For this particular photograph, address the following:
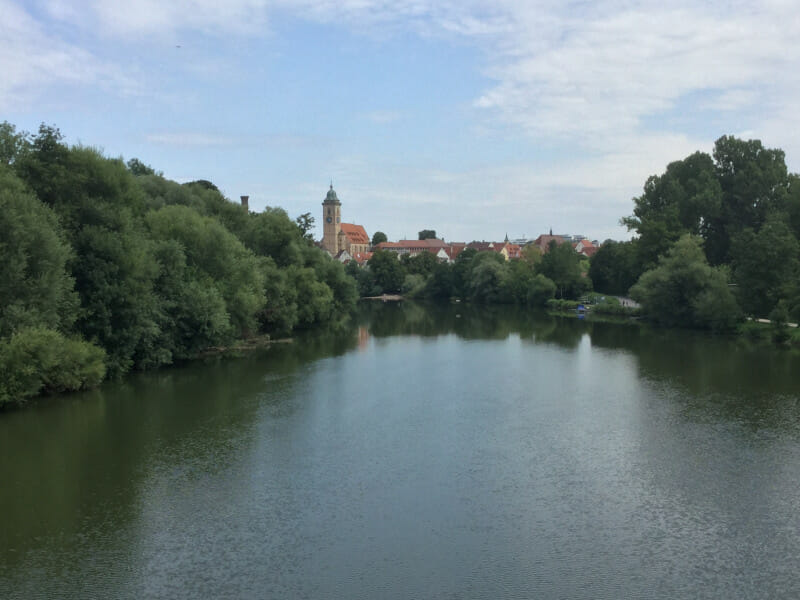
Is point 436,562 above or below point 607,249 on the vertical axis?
below

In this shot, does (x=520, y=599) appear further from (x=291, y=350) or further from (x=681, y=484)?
(x=291, y=350)

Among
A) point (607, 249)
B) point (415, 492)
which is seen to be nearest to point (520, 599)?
point (415, 492)

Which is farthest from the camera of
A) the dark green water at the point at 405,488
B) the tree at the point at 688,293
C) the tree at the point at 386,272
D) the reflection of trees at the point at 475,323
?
the tree at the point at 386,272

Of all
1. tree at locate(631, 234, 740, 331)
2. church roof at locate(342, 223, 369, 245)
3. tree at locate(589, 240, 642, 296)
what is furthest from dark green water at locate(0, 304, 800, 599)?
church roof at locate(342, 223, 369, 245)

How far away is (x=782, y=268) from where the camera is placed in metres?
40.3

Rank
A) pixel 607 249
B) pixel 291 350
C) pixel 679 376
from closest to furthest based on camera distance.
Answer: pixel 679 376 < pixel 291 350 < pixel 607 249

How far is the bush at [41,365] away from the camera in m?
20.1

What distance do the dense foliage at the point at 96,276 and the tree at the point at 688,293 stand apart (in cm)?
2674

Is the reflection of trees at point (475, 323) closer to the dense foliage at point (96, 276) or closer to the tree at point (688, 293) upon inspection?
the tree at point (688, 293)

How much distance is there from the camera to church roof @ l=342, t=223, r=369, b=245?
135 meters

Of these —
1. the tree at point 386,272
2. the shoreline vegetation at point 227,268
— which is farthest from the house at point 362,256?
the shoreline vegetation at point 227,268

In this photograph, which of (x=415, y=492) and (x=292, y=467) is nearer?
(x=415, y=492)

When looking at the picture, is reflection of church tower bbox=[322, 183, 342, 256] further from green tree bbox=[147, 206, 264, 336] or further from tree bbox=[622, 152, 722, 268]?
green tree bbox=[147, 206, 264, 336]

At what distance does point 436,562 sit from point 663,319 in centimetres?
4021
